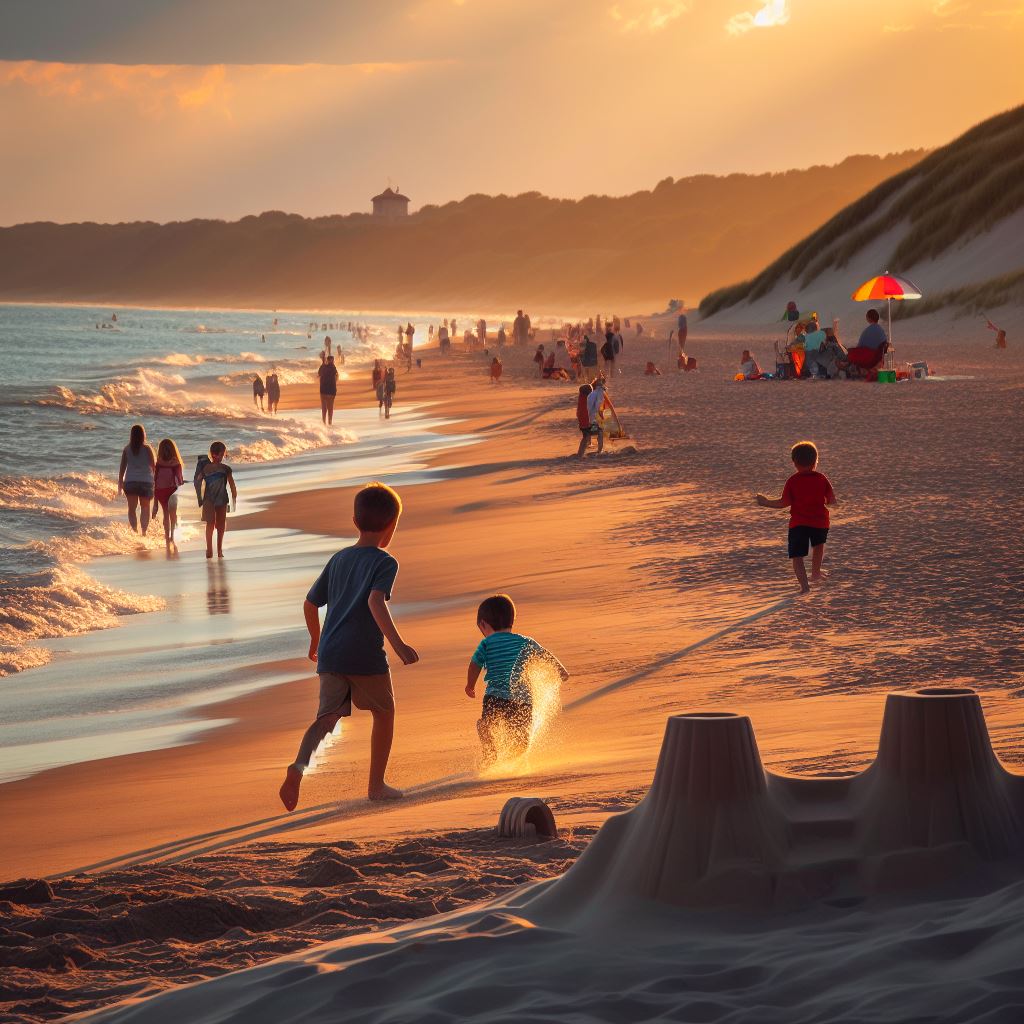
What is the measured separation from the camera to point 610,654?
9312 millimetres

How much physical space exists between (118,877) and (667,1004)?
8.76ft

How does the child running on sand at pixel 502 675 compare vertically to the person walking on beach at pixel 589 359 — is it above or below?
below

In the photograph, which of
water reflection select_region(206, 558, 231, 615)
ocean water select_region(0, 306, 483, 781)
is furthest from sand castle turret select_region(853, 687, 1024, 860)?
water reflection select_region(206, 558, 231, 615)

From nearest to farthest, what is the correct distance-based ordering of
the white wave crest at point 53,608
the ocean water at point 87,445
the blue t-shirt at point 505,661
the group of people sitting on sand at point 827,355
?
1. the blue t-shirt at point 505,661
2. the white wave crest at point 53,608
3. the ocean water at point 87,445
4. the group of people sitting on sand at point 827,355

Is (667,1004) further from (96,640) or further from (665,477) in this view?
(665,477)

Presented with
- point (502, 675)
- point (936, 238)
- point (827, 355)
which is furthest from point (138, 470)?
point (936, 238)

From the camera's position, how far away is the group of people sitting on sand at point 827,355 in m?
29.8

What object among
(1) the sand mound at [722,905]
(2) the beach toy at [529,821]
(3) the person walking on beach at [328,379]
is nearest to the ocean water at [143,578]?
(3) the person walking on beach at [328,379]

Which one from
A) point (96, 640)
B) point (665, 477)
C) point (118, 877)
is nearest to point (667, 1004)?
point (118, 877)

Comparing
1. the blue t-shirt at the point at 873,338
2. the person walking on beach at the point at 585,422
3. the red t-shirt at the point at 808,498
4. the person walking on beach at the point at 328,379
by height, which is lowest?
the red t-shirt at the point at 808,498

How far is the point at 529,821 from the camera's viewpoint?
5.64 metres

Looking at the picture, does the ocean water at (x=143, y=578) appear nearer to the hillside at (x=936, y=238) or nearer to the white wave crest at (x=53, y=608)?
the white wave crest at (x=53, y=608)

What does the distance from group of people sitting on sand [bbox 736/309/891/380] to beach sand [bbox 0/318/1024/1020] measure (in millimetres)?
11742

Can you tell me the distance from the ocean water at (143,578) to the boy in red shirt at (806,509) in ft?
11.6
